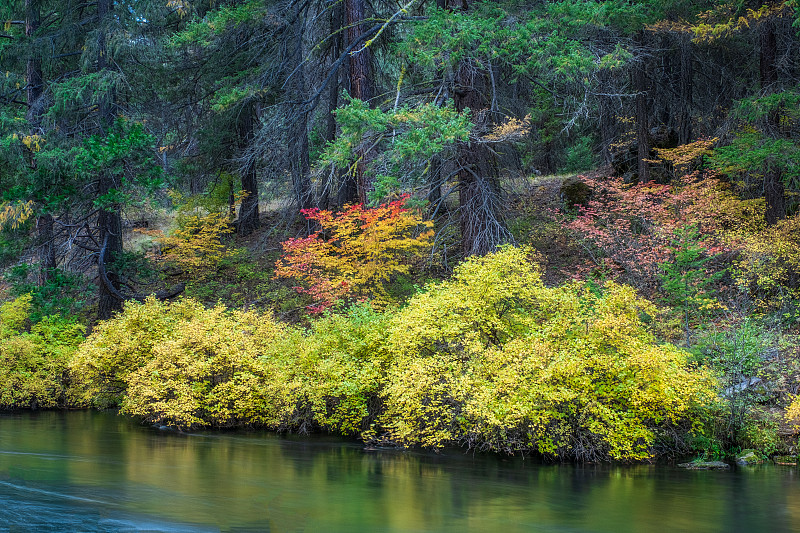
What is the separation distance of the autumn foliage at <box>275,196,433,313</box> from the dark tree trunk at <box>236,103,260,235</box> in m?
6.51

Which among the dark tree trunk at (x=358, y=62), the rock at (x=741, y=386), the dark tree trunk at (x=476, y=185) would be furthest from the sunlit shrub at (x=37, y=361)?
the rock at (x=741, y=386)

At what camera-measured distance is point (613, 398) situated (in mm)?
9719

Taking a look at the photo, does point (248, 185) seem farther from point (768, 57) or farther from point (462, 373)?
point (768, 57)

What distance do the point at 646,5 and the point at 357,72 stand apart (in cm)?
761

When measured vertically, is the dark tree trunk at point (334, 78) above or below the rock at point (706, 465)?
above

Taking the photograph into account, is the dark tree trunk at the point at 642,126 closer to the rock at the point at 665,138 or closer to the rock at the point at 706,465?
the rock at the point at 665,138

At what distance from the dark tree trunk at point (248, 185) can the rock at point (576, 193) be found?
33.4 ft

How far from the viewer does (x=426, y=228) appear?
59.6 feet

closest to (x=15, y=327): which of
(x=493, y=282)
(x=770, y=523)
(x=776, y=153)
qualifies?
(x=493, y=282)

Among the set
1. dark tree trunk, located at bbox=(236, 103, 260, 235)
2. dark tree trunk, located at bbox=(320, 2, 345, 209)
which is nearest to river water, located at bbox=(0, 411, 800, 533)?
dark tree trunk, located at bbox=(320, 2, 345, 209)

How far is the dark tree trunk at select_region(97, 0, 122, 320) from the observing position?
61.4 feet

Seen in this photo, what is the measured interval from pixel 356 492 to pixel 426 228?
412 inches

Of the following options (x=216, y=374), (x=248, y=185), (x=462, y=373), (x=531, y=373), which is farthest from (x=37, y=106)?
(x=531, y=373)

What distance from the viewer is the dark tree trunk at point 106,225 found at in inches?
736
